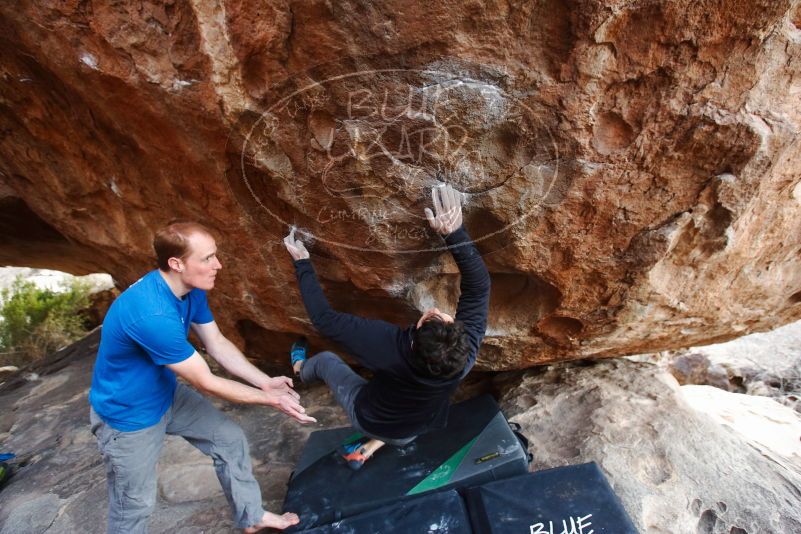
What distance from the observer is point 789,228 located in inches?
88.6

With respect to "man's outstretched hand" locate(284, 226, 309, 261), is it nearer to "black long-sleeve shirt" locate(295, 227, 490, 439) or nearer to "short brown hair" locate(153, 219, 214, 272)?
"black long-sleeve shirt" locate(295, 227, 490, 439)

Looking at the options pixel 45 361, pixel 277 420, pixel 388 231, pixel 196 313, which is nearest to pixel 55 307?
pixel 45 361

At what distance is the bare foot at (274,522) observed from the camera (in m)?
2.08

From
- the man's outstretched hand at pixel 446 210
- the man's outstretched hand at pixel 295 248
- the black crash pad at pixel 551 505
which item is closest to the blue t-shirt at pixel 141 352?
the man's outstretched hand at pixel 295 248

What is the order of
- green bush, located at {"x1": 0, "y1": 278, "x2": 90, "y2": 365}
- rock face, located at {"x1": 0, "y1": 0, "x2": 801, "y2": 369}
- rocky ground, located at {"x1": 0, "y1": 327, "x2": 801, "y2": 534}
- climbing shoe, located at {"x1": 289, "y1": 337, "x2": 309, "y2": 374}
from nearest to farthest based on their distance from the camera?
1. rock face, located at {"x1": 0, "y1": 0, "x2": 801, "y2": 369}
2. rocky ground, located at {"x1": 0, "y1": 327, "x2": 801, "y2": 534}
3. climbing shoe, located at {"x1": 289, "y1": 337, "x2": 309, "y2": 374}
4. green bush, located at {"x1": 0, "y1": 278, "x2": 90, "y2": 365}

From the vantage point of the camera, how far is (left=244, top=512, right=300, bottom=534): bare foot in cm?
208

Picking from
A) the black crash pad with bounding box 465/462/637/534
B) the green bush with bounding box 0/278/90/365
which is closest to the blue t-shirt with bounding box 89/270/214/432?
the black crash pad with bounding box 465/462/637/534

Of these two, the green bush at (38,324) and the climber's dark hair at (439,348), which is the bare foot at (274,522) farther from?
the green bush at (38,324)

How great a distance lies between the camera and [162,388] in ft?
6.15

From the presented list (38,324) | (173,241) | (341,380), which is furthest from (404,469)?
(38,324)

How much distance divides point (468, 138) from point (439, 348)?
83cm

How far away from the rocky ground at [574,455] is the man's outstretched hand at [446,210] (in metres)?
1.44

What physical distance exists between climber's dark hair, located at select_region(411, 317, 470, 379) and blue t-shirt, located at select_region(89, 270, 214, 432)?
84cm

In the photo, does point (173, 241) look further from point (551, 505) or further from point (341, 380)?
point (551, 505)
